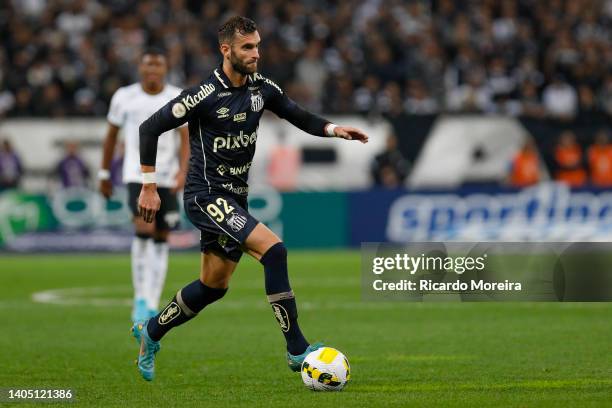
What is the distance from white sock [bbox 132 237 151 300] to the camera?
11.6 m

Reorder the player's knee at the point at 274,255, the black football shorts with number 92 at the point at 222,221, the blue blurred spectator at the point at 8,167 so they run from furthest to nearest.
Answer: the blue blurred spectator at the point at 8,167 → the black football shorts with number 92 at the point at 222,221 → the player's knee at the point at 274,255

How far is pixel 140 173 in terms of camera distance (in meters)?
11.6

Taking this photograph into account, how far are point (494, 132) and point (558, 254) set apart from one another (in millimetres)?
16166

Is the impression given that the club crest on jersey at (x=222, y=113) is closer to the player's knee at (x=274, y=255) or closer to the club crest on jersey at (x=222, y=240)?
the club crest on jersey at (x=222, y=240)

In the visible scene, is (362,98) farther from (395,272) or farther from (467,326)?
(395,272)

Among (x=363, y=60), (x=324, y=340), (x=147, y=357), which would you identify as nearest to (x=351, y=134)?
(x=147, y=357)

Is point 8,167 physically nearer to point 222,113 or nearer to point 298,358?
point 222,113

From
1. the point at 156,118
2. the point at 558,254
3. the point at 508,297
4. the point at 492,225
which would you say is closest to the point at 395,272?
the point at 508,297

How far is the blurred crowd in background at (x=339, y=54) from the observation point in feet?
80.5

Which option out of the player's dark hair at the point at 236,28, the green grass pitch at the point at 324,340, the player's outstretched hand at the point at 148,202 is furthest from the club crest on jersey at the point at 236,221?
the player's dark hair at the point at 236,28

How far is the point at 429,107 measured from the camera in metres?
25.2

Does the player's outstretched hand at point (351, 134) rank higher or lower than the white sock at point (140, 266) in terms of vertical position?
higher

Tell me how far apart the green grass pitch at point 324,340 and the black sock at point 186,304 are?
381 millimetres

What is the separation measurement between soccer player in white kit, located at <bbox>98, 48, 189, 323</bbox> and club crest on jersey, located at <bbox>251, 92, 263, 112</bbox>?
10.8ft
